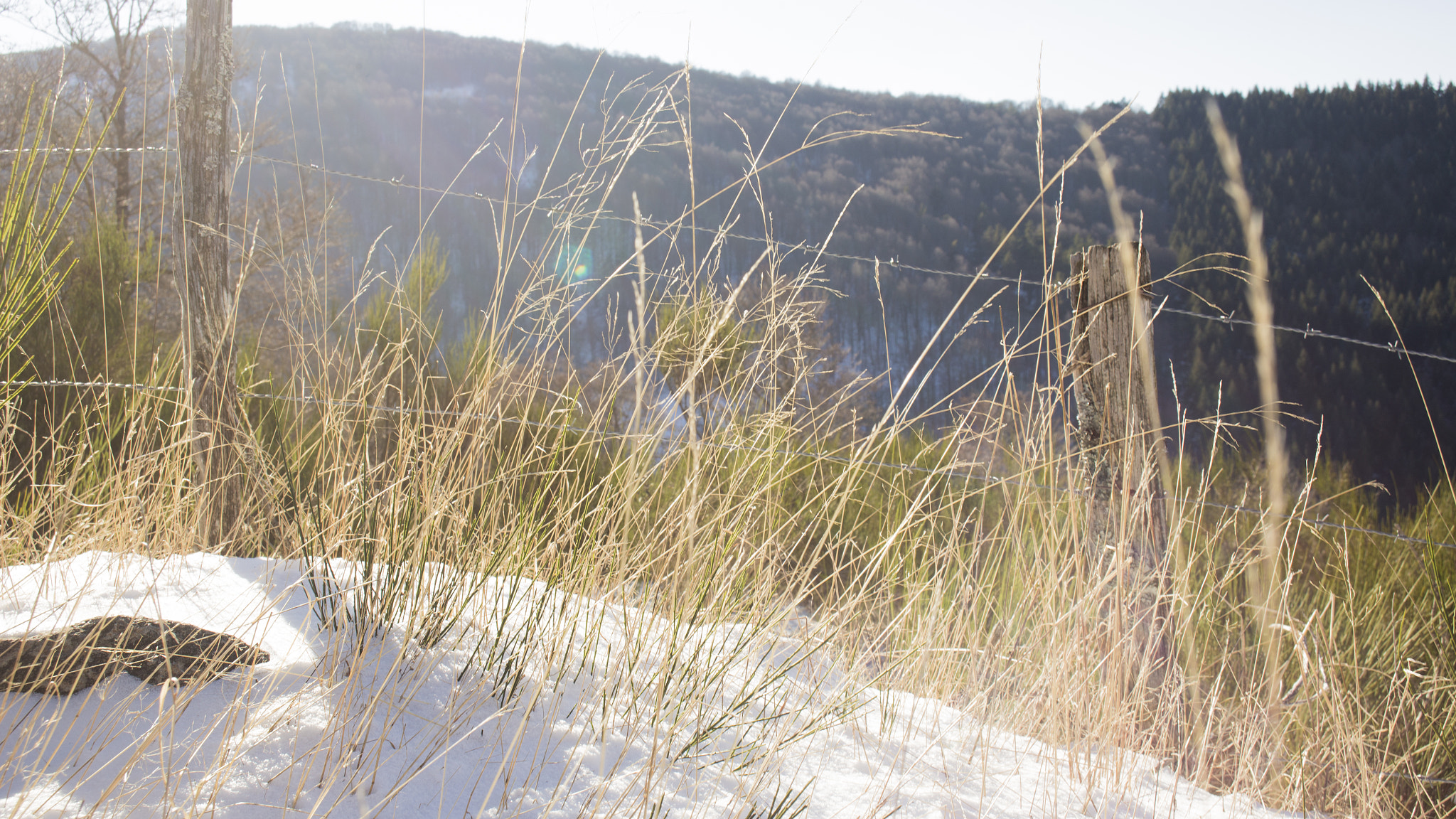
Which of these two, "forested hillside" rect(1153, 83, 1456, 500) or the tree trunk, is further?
"forested hillside" rect(1153, 83, 1456, 500)

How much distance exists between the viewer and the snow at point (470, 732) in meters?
0.97

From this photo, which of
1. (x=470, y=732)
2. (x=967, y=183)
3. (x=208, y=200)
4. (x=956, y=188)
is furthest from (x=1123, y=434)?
(x=967, y=183)

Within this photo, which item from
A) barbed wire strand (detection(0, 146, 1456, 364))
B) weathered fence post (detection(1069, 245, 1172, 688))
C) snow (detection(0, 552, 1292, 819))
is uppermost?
barbed wire strand (detection(0, 146, 1456, 364))

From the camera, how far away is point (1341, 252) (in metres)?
34.5

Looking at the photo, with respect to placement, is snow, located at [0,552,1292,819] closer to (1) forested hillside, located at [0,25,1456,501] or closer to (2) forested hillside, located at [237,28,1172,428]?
(1) forested hillside, located at [0,25,1456,501]

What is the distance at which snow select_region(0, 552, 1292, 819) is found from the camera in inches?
38.1

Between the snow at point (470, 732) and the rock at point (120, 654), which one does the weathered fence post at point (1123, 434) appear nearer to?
the snow at point (470, 732)

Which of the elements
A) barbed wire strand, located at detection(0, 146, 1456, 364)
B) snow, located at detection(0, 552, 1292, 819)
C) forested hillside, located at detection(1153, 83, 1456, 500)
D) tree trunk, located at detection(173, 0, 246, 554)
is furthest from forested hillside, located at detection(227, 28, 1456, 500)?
snow, located at detection(0, 552, 1292, 819)

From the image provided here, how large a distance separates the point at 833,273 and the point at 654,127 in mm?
40429

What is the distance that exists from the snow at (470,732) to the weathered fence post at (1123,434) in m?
0.35

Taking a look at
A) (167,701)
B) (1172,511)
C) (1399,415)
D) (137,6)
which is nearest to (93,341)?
(167,701)

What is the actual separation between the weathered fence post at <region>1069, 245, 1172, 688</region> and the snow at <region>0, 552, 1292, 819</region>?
0.35m

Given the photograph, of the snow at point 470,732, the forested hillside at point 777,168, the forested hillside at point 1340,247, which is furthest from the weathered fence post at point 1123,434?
the forested hillside at point 777,168

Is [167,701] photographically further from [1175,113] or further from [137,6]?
[1175,113]
